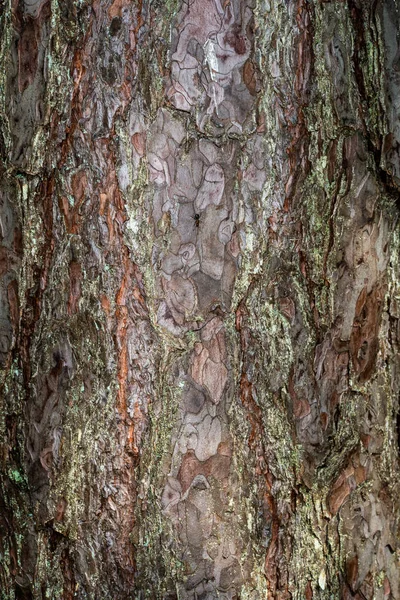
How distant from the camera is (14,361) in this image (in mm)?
1216

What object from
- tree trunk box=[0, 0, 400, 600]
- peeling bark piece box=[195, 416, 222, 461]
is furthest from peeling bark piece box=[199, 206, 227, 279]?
peeling bark piece box=[195, 416, 222, 461]

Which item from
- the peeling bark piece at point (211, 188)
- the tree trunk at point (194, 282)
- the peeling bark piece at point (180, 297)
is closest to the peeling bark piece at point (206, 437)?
the tree trunk at point (194, 282)

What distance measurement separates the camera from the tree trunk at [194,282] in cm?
110

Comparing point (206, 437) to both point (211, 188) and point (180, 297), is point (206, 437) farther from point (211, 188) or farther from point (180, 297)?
point (211, 188)

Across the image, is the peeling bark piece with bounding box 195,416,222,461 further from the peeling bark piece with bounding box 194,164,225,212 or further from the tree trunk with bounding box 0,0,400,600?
the peeling bark piece with bounding box 194,164,225,212

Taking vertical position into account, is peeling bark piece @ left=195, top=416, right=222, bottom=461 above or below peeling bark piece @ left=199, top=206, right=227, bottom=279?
below

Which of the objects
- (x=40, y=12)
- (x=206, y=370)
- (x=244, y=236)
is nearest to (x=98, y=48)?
(x=40, y=12)

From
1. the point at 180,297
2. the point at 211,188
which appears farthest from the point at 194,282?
the point at 211,188

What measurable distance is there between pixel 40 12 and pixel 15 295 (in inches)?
→ 16.6

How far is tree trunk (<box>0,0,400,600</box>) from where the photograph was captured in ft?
3.61

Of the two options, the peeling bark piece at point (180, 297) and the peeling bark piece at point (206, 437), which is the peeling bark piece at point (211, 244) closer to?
the peeling bark piece at point (180, 297)

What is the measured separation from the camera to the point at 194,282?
111 centimetres

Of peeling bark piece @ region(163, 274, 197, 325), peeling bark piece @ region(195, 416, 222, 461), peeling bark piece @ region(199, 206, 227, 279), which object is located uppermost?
peeling bark piece @ region(199, 206, 227, 279)

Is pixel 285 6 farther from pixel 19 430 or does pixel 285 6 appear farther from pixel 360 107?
pixel 19 430
